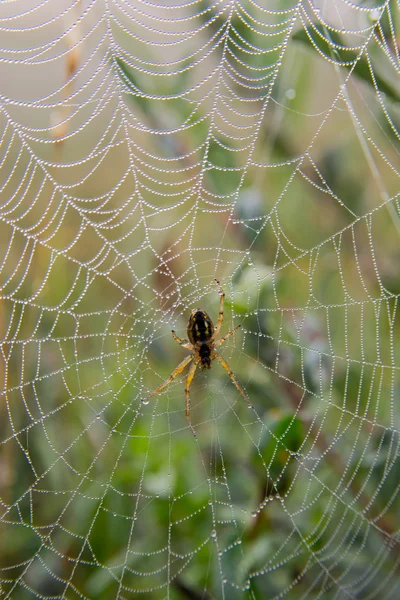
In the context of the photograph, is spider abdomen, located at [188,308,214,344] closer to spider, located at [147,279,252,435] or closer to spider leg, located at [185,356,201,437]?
spider, located at [147,279,252,435]

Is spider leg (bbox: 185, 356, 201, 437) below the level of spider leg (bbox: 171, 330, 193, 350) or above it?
below

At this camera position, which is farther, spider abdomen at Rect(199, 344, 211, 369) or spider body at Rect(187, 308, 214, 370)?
spider abdomen at Rect(199, 344, 211, 369)

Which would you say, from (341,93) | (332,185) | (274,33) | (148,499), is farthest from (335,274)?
(148,499)

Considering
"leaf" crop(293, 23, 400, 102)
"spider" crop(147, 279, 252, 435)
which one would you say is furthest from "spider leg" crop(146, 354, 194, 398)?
"leaf" crop(293, 23, 400, 102)

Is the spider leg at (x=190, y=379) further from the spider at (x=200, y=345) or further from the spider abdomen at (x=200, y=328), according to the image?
the spider abdomen at (x=200, y=328)

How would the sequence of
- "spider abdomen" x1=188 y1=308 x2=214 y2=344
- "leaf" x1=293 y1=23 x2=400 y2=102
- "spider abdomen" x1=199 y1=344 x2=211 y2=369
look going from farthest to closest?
"spider abdomen" x1=199 y1=344 x2=211 y2=369 < "spider abdomen" x1=188 y1=308 x2=214 y2=344 < "leaf" x1=293 y1=23 x2=400 y2=102

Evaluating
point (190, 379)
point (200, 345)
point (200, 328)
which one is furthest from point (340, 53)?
point (190, 379)

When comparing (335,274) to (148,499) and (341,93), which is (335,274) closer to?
(341,93)

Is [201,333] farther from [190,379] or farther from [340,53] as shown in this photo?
[340,53]
